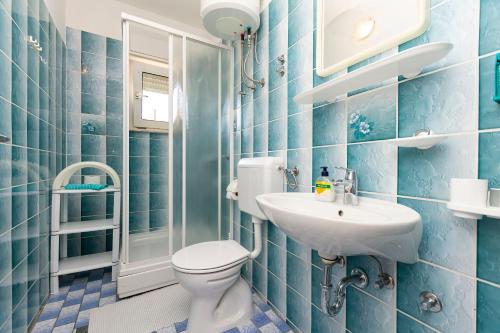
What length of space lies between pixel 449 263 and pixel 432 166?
0.29 metres

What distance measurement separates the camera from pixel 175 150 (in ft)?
5.72

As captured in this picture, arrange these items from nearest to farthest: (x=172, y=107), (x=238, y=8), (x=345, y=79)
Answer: (x=345, y=79) < (x=238, y=8) < (x=172, y=107)

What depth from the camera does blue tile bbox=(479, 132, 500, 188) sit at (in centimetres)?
58

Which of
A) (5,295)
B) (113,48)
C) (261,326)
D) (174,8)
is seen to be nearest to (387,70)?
(261,326)

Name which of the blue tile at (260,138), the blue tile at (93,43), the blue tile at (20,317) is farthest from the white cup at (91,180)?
the blue tile at (260,138)

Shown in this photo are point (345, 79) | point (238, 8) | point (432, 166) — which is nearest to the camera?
point (432, 166)

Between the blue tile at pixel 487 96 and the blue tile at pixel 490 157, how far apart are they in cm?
3

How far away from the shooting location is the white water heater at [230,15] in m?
1.39

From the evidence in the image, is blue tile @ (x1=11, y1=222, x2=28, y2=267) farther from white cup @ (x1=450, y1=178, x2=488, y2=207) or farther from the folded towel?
white cup @ (x1=450, y1=178, x2=488, y2=207)

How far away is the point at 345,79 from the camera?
2.70 ft

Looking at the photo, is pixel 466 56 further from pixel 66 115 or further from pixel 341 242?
pixel 66 115

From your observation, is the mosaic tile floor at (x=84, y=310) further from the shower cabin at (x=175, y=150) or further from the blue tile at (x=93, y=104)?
the blue tile at (x=93, y=104)

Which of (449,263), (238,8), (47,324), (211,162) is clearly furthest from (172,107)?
(449,263)

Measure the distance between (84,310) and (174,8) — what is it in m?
2.61
